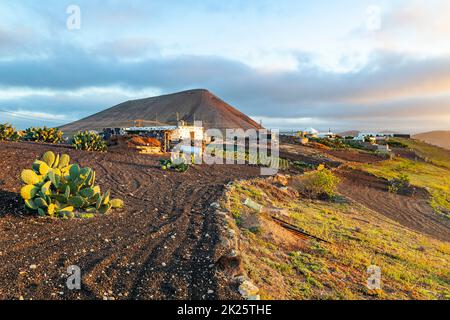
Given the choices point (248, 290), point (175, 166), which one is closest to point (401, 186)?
point (175, 166)

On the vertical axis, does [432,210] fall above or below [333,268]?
below

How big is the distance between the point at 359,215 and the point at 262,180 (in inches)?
185

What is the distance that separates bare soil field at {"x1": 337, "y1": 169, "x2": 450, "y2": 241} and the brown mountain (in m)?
99.6

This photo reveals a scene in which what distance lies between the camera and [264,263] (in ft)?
Answer: 20.4

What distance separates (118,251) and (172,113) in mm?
140876

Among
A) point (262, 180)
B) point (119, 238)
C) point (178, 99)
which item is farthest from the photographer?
point (178, 99)

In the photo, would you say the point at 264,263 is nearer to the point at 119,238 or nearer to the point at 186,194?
the point at 119,238

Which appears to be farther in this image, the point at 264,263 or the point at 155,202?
the point at 155,202

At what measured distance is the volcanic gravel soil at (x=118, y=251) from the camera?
13.9ft

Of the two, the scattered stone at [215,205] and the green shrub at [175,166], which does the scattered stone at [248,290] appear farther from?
the green shrub at [175,166]

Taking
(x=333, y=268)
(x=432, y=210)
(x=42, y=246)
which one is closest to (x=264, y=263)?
(x=333, y=268)

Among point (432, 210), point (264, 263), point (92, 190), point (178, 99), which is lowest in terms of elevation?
point (432, 210)

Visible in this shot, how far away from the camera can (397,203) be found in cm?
1948
